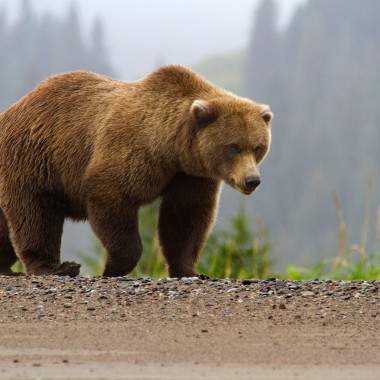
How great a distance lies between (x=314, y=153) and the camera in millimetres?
131875

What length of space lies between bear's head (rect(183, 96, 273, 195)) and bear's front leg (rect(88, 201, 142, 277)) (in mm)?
587

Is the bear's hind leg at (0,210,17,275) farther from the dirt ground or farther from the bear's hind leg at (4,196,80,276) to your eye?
the dirt ground

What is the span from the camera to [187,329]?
15.9ft

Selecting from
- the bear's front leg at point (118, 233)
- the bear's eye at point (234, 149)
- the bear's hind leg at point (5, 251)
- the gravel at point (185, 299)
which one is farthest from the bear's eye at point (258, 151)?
the bear's hind leg at point (5, 251)

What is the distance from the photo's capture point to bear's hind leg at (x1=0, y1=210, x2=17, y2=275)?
7.89 metres

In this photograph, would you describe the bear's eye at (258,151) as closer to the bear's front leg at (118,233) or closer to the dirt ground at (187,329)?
the bear's front leg at (118,233)

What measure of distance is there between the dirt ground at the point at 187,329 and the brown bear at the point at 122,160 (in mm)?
930

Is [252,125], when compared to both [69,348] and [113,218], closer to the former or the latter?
[113,218]

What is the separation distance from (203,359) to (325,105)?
441ft

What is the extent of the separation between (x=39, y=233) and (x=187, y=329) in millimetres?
2804

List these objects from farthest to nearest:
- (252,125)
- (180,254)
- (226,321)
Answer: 1. (180,254)
2. (252,125)
3. (226,321)

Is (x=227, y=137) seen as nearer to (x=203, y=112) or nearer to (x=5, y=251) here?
(x=203, y=112)

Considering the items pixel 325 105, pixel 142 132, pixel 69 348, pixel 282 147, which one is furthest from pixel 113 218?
pixel 325 105

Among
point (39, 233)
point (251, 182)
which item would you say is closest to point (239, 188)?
point (251, 182)
